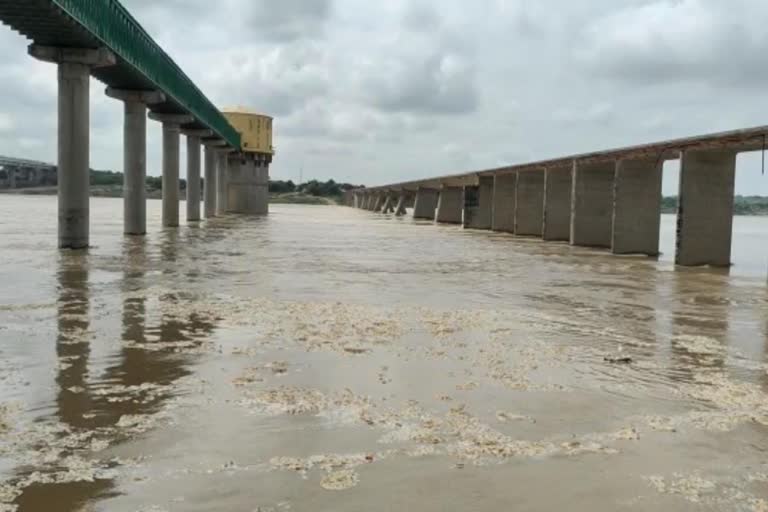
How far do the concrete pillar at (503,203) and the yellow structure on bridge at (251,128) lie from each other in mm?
31432

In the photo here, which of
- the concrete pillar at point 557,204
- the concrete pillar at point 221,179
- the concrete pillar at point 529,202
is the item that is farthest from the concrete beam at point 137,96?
the concrete pillar at point 221,179

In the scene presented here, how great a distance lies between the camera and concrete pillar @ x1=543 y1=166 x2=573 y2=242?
42125 mm

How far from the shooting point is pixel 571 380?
26.9 feet

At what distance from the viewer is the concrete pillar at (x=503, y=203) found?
52844mm

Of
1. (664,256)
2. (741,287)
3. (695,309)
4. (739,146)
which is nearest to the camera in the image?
(695,309)

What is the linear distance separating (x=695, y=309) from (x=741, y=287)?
6.27 metres

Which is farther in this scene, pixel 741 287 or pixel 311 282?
pixel 741 287

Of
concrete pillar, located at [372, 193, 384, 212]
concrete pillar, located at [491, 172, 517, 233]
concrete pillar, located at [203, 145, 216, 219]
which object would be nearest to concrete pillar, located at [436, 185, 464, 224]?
concrete pillar, located at [491, 172, 517, 233]

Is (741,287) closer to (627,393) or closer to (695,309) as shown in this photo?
(695,309)

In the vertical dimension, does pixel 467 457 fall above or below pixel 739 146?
below

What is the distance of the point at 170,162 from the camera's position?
44781 millimetres

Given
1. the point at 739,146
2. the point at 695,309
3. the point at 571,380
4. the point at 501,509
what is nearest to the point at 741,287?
the point at 695,309

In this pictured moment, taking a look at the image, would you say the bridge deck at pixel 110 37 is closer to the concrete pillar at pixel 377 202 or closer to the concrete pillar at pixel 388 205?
the concrete pillar at pixel 388 205

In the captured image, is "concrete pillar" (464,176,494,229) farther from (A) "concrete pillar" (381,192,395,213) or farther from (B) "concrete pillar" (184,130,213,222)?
(A) "concrete pillar" (381,192,395,213)
